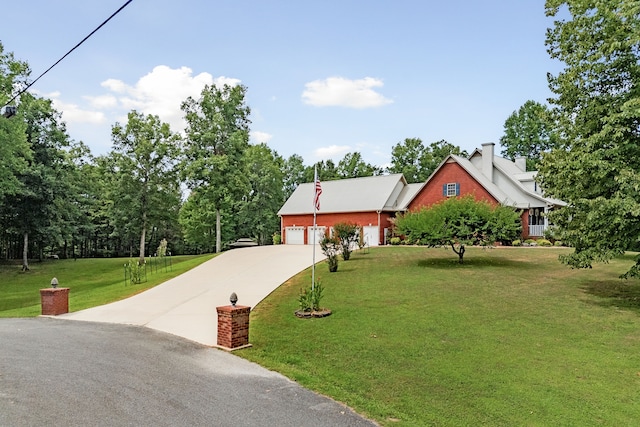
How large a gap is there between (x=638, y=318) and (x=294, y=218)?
3091 centimetres

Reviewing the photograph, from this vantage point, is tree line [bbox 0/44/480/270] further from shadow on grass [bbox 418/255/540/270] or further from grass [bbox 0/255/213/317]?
shadow on grass [bbox 418/255/540/270]

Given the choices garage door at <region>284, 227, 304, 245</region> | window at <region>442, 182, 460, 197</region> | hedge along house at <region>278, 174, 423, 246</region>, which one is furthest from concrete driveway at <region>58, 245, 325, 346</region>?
garage door at <region>284, 227, 304, 245</region>

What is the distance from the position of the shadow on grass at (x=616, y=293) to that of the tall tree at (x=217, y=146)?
101 ft

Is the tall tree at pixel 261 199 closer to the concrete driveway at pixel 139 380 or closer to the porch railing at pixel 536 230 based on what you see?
the porch railing at pixel 536 230

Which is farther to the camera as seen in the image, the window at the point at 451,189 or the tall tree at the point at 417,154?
the tall tree at the point at 417,154

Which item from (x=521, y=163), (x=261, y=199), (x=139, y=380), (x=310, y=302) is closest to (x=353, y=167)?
(x=261, y=199)

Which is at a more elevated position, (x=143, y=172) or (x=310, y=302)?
(x=143, y=172)

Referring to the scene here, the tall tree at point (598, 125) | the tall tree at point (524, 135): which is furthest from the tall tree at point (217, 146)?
the tall tree at point (524, 135)

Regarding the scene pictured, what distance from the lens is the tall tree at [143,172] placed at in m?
36.6

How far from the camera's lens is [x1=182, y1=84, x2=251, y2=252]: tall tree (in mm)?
38531

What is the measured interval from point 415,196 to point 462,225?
15601 millimetres

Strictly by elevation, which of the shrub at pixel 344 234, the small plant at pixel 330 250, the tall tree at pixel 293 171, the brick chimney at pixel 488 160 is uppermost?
the tall tree at pixel 293 171

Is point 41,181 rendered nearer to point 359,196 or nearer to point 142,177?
point 142,177

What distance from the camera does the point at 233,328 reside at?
8.27 m
